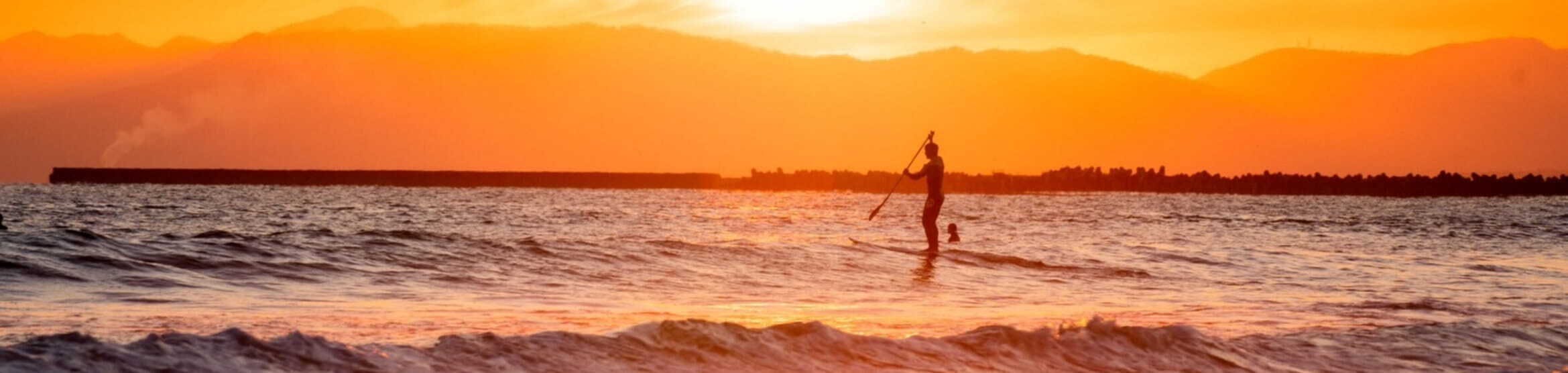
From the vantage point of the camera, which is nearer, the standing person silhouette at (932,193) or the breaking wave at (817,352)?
the breaking wave at (817,352)

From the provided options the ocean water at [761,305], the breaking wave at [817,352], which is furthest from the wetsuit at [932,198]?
the breaking wave at [817,352]

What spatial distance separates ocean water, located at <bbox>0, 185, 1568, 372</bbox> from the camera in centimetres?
888

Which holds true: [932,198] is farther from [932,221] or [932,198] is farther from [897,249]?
[897,249]

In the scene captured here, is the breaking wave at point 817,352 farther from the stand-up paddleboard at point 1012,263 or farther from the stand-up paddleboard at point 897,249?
the stand-up paddleboard at point 897,249

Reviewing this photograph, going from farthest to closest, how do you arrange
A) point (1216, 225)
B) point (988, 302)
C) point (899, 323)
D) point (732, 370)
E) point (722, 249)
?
point (1216, 225) < point (722, 249) < point (988, 302) < point (899, 323) < point (732, 370)

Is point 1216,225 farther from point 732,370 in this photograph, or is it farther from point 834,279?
point 732,370

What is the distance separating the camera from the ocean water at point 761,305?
8.88 metres

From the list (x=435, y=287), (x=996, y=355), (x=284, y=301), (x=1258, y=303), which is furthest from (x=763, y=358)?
(x=1258, y=303)

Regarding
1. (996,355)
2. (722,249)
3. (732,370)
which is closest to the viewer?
(732,370)

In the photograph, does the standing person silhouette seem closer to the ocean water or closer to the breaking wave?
the ocean water

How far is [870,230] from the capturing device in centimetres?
3359

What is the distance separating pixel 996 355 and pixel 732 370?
6.18 feet

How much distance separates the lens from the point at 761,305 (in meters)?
13.4

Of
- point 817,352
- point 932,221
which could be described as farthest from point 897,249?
point 817,352
